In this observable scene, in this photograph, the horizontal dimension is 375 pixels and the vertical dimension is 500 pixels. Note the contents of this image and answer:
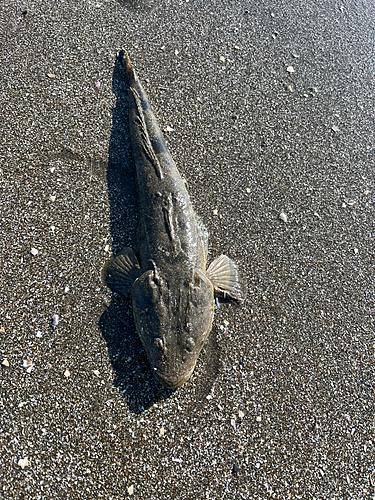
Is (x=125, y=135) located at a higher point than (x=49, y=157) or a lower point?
higher

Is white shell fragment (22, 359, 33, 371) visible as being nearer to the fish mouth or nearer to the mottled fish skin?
the mottled fish skin

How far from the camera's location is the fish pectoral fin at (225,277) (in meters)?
3.31

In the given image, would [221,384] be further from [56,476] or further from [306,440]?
[56,476]

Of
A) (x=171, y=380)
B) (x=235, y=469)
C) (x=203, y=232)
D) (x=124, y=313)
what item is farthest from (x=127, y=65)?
(x=235, y=469)

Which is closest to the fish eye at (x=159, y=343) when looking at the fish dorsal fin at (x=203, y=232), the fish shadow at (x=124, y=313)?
the fish shadow at (x=124, y=313)

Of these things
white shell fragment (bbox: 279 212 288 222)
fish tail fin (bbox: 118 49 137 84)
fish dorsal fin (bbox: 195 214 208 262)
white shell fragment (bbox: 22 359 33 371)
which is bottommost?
white shell fragment (bbox: 22 359 33 371)

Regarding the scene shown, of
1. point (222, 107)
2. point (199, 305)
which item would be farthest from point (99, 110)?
point (199, 305)

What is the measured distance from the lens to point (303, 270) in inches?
142

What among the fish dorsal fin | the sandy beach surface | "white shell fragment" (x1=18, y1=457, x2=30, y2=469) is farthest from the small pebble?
the fish dorsal fin

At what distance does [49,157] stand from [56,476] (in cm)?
287

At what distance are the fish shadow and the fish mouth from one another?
21 centimetres

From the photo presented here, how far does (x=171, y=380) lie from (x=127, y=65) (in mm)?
3597

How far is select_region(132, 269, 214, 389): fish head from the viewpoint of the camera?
271 centimetres

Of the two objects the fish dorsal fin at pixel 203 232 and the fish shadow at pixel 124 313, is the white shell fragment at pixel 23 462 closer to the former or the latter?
the fish shadow at pixel 124 313
